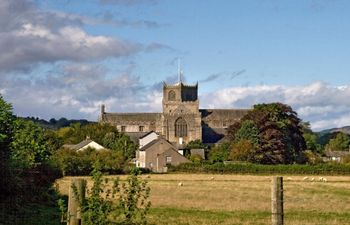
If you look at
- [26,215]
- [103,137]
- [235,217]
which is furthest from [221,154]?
[26,215]

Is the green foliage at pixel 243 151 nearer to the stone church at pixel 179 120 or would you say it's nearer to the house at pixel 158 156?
the house at pixel 158 156

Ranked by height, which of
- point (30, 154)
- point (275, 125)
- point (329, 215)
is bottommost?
point (329, 215)

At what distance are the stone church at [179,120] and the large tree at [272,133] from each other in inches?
2059

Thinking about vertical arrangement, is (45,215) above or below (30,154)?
below

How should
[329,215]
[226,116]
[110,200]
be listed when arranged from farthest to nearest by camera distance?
1. [226,116]
2. [329,215]
3. [110,200]

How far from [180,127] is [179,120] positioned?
6.43 feet

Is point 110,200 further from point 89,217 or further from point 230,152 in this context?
point 230,152

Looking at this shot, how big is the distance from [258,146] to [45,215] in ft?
287

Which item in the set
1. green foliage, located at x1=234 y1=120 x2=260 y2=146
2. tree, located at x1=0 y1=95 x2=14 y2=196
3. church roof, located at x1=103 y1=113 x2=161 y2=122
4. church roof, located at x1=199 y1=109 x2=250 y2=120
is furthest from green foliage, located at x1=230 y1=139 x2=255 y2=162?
church roof, located at x1=199 y1=109 x2=250 y2=120

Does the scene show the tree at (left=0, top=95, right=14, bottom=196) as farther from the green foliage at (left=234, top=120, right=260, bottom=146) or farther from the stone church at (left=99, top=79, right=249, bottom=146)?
the stone church at (left=99, top=79, right=249, bottom=146)

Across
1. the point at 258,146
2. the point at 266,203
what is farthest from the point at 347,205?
the point at 258,146

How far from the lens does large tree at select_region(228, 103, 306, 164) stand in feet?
357

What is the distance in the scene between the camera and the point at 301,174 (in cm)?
8825

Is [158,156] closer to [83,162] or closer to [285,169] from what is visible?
[285,169]
